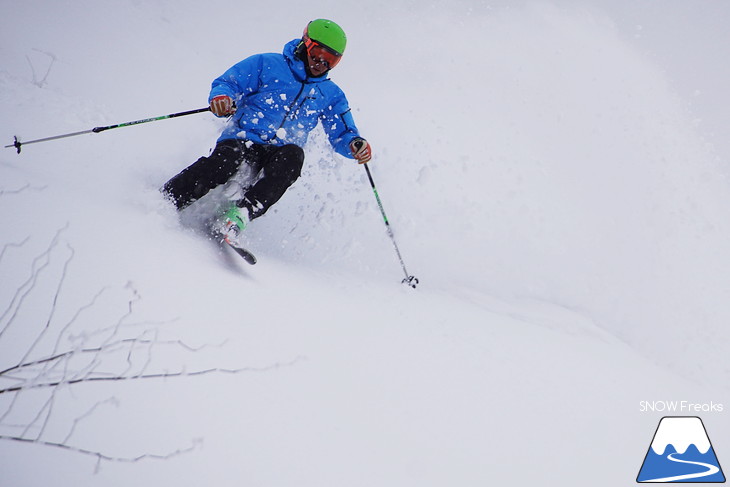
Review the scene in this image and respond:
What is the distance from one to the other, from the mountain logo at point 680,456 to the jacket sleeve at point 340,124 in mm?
2693

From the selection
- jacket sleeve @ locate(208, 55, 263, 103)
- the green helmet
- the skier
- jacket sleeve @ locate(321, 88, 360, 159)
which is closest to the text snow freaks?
the skier

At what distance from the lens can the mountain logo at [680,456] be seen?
7.72 feet

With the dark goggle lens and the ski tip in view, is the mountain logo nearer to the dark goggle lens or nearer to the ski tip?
the ski tip

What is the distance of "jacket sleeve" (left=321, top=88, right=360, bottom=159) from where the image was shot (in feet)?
11.9

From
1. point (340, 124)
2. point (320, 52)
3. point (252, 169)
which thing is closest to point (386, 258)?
point (340, 124)

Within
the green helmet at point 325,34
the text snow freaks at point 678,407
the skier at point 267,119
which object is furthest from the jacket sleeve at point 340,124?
the text snow freaks at point 678,407

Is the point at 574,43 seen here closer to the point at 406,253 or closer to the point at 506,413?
the point at 406,253

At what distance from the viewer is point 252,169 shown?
3359 mm

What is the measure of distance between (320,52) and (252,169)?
94 cm

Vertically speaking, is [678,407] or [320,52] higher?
[320,52]

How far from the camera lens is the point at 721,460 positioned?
104 inches

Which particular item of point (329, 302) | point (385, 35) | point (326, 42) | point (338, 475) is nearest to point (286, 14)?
point (385, 35)

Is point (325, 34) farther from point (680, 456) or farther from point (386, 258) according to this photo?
point (680, 456)

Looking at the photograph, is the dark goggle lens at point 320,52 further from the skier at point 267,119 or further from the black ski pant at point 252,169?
the black ski pant at point 252,169
